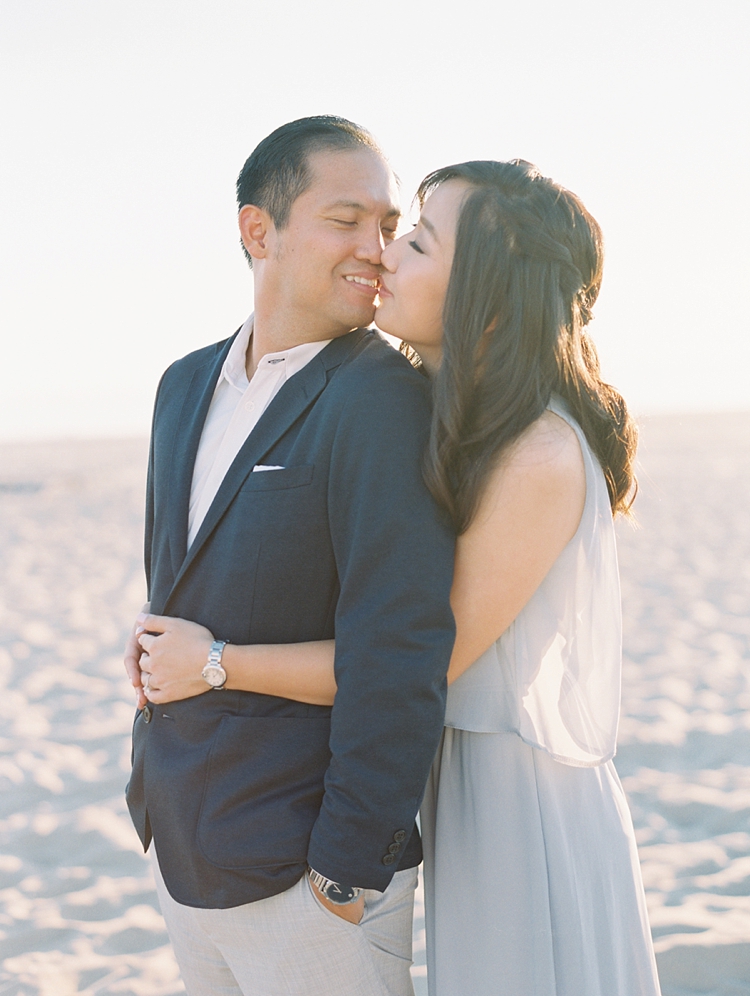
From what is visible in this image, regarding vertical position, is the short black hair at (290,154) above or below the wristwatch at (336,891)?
above

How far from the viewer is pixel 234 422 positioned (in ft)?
7.50

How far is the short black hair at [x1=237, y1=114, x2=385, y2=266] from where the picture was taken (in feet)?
7.79

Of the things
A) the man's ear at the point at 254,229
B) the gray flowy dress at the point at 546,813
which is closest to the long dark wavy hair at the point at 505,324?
the gray flowy dress at the point at 546,813

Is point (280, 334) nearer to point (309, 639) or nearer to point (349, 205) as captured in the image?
point (349, 205)

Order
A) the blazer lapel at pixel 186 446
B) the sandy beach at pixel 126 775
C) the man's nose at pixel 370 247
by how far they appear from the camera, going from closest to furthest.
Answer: the blazer lapel at pixel 186 446 < the man's nose at pixel 370 247 < the sandy beach at pixel 126 775

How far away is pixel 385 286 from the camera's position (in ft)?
7.50

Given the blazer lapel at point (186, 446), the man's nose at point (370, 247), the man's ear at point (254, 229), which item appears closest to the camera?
the blazer lapel at point (186, 446)

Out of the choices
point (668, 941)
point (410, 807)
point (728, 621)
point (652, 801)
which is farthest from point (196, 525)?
point (728, 621)

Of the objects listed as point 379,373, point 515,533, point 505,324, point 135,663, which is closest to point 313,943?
point 135,663

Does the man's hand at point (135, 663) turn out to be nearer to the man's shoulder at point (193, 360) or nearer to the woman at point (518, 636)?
the woman at point (518, 636)

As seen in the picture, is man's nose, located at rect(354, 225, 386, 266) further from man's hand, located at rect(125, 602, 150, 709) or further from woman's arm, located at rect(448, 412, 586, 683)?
man's hand, located at rect(125, 602, 150, 709)

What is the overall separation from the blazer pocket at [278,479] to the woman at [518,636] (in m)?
0.25

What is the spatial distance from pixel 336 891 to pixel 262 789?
0.23 m

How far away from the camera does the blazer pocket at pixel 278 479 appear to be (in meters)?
2.03
